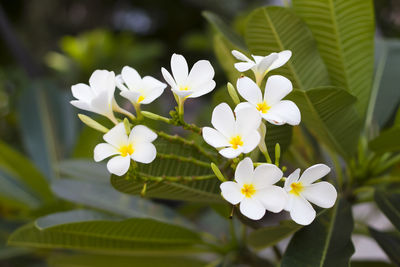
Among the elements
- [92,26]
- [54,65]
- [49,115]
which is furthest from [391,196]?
[92,26]

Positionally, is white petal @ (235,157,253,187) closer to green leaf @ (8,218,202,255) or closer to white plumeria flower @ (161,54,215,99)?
white plumeria flower @ (161,54,215,99)

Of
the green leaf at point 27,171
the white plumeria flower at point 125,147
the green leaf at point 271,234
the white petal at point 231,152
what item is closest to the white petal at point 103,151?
the white plumeria flower at point 125,147

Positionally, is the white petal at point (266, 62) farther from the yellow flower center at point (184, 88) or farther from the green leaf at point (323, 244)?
the green leaf at point (323, 244)

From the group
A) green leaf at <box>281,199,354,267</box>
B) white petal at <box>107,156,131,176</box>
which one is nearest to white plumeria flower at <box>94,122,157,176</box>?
white petal at <box>107,156,131,176</box>

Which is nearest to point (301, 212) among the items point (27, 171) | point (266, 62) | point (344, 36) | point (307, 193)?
point (307, 193)

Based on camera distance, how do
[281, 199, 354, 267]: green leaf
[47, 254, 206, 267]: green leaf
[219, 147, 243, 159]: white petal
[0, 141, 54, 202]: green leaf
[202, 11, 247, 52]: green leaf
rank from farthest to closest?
[0, 141, 54, 202]: green leaf, [47, 254, 206, 267]: green leaf, [202, 11, 247, 52]: green leaf, [281, 199, 354, 267]: green leaf, [219, 147, 243, 159]: white petal

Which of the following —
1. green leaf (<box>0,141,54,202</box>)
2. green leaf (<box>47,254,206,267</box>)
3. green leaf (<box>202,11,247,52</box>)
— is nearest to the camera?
green leaf (<box>202,11,247,52</box>)

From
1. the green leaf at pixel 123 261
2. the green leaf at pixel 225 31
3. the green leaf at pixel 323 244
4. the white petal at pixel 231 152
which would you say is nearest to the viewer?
the white petal at pixel 231 152
